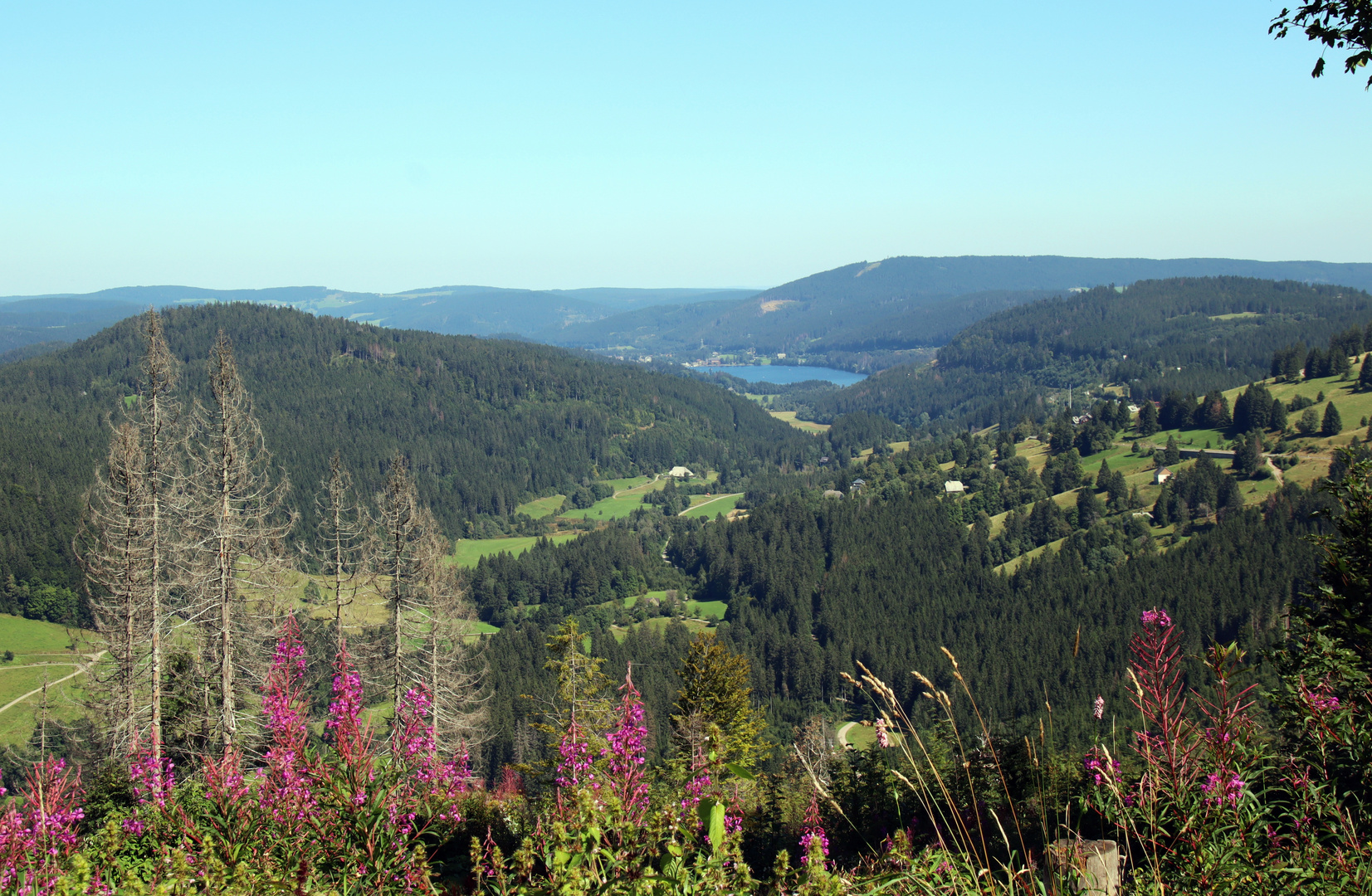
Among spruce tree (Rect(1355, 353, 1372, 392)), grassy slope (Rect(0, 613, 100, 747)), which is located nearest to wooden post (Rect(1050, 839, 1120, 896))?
grassy slope (Rect(0, 613, 100, 747))

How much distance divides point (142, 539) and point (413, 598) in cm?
795

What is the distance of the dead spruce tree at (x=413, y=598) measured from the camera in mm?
27281

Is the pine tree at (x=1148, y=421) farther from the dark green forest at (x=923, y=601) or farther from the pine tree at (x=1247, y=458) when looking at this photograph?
the dark green forest at (x=923, y=601)

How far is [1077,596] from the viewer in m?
90.6

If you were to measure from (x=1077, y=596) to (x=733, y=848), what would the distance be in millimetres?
95274

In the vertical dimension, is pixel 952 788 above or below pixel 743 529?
above

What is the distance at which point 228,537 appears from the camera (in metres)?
22.9

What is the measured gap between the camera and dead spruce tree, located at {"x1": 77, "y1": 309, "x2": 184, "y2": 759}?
22031 mm

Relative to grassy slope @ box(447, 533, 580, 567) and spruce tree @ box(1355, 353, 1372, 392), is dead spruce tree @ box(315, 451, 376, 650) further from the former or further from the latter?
spruce tree @ box(1355, 353, 1372, 392)

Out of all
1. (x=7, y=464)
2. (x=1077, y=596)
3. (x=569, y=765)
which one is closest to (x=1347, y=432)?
(x=1077, y=596)

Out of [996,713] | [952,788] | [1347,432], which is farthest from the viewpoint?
[1347,432]

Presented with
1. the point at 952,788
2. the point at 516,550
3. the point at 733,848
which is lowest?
the point at 516,550

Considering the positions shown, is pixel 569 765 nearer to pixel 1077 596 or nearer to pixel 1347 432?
pixel 1077 596

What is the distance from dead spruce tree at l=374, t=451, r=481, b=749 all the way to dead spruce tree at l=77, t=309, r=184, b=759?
5.95 meters
